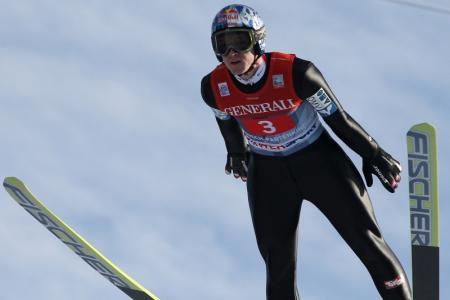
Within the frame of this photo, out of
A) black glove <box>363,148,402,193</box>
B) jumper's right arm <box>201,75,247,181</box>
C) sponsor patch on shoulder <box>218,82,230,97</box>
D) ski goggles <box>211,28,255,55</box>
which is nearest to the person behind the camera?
ski goggles <box>211,28,255,55</box>

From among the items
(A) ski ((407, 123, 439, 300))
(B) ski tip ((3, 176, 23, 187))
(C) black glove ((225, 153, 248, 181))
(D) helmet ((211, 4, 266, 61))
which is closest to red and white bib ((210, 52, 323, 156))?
(D) helmet ((211, 4, 266, 61))

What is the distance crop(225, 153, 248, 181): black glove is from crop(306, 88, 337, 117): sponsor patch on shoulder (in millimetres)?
1209

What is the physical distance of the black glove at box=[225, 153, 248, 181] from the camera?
9148mm

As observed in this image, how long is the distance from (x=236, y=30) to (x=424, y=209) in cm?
229

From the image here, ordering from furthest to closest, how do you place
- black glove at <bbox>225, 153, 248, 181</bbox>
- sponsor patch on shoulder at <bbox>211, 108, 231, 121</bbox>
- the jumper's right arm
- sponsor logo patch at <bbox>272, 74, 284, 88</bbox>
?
black glove at <bbox>225, 153, 248, 181</bbox> → sponsor patch on shoulder at <bbox>211, 108, 231, 121</bbox> → the jumper's right arm → sponsor logo patch at <bbox>272, 74, 284, 88</bbox>

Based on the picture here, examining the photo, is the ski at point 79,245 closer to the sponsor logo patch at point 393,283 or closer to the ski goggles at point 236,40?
the sponsor logo patch at point 393,283

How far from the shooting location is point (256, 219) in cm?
859

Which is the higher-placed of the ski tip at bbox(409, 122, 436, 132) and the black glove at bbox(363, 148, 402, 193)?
the ski tip at bbox(409, 122, 436, 132)

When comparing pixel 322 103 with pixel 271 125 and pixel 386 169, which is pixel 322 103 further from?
pixel 386 169

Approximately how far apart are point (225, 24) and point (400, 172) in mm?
1921

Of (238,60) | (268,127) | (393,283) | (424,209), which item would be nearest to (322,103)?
(268,127)

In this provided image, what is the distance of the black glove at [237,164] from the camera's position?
30.0 feet

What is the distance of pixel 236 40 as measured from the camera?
7973 mm

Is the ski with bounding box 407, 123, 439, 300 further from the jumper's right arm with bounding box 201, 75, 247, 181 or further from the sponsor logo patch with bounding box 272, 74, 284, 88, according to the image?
the jumper's right arm with bounding box 201, 75, 247, 181
